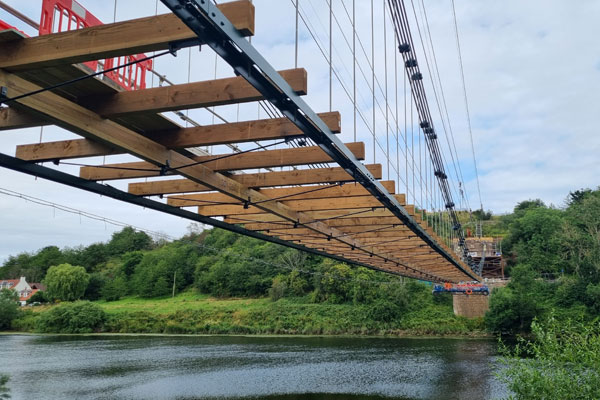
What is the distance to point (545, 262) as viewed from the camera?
34250 millimetres

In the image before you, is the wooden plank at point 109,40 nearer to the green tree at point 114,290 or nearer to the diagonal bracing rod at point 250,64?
the diagonal bracing rod at point 250,64

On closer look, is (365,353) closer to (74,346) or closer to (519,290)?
(519,290)

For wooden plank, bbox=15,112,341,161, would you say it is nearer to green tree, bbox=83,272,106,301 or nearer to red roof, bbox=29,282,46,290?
green tree, bbox=83,272,106,301

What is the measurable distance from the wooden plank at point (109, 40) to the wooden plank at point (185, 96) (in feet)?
2.52

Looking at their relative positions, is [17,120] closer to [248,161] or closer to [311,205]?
[248,161]

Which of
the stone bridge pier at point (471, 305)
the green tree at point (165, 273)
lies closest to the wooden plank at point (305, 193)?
the stone bridge pier at point (471, 305)

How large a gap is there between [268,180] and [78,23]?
3496 mm

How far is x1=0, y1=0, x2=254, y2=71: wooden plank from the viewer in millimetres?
3209

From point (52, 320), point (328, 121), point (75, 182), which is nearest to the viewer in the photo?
point (328, 121)

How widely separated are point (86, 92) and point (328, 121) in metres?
2.43

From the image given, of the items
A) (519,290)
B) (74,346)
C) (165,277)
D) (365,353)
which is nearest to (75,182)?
(365,353)

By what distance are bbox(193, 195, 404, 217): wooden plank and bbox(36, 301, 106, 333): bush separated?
35.4m

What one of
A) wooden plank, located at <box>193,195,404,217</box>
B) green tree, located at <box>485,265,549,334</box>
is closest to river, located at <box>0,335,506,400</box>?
green tree, located at <box>485,265,549,334</box>

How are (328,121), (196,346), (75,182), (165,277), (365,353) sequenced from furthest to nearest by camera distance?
(165,277) < (196,346) < (365,353) < (75,182) < (328,121)
